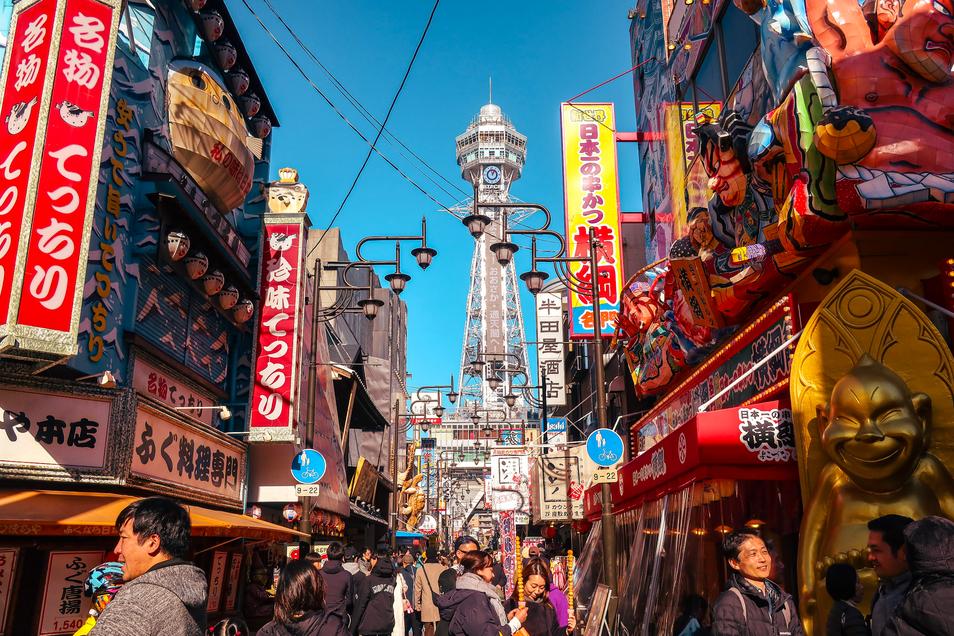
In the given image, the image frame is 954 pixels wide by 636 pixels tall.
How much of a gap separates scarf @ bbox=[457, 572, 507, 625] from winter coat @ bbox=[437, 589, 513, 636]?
3 cm

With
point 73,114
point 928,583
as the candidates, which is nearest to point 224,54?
point 73,114

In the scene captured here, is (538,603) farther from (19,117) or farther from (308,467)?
(19,117)

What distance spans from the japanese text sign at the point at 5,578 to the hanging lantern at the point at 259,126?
12.2 m

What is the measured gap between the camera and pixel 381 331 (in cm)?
4800

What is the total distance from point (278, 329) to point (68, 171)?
712 cm

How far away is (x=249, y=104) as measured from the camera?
696 inches

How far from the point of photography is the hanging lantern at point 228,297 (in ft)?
46.7

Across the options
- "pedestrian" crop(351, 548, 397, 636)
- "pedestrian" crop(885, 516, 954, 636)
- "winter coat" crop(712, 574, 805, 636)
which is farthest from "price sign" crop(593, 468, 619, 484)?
"pedestrian" crop(885, 516, 954, 636)

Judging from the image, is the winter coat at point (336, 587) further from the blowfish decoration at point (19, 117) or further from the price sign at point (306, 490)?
the blowfish decoration at point (19, 117)

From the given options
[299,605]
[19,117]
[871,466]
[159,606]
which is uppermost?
[19,117]

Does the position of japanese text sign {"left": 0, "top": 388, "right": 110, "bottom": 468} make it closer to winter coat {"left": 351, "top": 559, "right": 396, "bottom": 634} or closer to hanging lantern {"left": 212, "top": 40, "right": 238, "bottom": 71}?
winter coat {"left": 351, "top": 559, "right": 396, "bottom": 634}

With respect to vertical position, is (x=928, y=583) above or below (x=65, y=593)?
above

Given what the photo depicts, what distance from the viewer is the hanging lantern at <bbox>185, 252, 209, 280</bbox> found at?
1293cm

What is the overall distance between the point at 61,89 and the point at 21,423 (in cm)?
412
